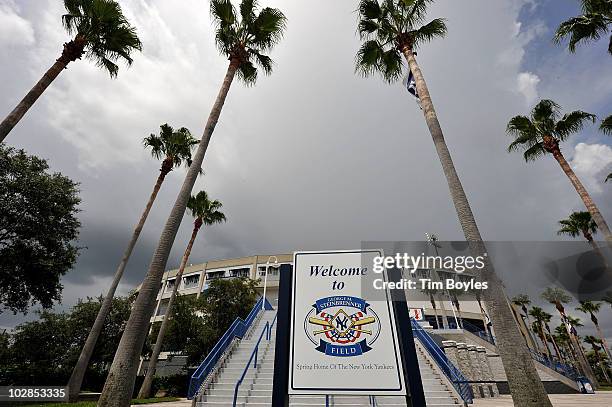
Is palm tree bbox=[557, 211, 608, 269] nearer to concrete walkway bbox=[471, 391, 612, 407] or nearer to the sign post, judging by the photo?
concrete walkway bbox=[471, 391, 612, 407]

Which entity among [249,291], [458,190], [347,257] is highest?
[249,291]

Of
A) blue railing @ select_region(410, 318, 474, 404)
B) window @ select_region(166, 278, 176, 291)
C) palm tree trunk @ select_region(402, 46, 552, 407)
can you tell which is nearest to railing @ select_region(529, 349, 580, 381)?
blue railing @ select_region(410, 318, 474, 404)

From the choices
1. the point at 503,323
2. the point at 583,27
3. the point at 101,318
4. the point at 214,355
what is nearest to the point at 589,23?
the point at 583,27

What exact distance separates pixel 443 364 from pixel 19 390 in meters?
22.3

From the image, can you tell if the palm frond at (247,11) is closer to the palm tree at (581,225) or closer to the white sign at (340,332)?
the white sign at (340,332)

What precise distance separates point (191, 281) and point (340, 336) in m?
57.4

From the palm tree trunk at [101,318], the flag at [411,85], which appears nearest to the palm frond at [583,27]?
the flag at [411,85]

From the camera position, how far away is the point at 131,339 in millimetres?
6969

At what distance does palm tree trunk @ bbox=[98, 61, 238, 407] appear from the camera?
630 cm

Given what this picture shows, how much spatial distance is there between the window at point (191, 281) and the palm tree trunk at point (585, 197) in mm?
54132

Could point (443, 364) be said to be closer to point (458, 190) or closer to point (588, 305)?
point (458, 190)

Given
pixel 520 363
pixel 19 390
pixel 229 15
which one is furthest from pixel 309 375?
pixel 19 390

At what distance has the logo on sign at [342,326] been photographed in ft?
18.1

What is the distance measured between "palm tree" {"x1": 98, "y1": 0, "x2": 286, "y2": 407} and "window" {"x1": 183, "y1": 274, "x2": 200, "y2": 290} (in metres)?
49.7
